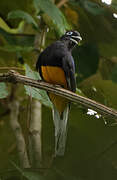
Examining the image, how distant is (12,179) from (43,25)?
1.51 meters

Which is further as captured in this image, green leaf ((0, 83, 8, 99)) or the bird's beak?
the bird's beak

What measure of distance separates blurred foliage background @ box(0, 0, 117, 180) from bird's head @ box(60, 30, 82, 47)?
0.20 ft

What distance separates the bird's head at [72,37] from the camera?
144 inches

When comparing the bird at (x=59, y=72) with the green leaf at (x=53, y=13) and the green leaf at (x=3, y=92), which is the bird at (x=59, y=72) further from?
the green leaf at (x=3, y=92)

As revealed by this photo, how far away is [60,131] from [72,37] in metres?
0.85

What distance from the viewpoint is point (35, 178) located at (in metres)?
2.95

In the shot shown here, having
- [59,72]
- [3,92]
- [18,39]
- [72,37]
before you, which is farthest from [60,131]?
[18,39]

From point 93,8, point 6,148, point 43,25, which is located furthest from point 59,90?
point 93,8

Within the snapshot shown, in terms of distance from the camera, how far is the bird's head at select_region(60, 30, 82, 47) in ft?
12.0

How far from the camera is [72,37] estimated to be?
12.1ft

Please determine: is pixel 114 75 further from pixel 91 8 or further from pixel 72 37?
pixel 72 37

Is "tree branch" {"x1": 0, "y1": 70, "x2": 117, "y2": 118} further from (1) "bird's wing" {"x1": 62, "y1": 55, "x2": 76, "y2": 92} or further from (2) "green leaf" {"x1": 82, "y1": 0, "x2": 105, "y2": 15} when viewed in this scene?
(2) "green leaf" {"x1": 82, "y1": 0, "x2": 105, "y2": 15}

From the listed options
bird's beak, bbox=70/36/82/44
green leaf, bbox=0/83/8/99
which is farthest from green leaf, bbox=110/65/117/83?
green leaf, bbox=0/83/8/99

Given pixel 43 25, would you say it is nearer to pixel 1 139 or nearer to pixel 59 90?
pixel 1 139
